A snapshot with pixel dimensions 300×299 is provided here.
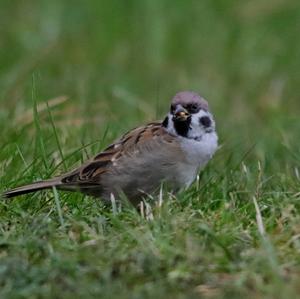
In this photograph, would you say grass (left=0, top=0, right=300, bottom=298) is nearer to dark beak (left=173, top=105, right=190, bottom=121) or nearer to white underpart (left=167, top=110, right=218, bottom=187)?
white underpart (left=167, top=110, right=218, bottom=187)

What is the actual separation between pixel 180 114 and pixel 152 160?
29cm

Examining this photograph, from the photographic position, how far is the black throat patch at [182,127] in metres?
6.37

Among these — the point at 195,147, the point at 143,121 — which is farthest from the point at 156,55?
the point at 195,147

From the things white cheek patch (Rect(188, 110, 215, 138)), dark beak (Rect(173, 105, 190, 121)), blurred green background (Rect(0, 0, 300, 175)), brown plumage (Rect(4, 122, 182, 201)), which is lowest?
blurred green background (Rect(0, 0, 300, 175))

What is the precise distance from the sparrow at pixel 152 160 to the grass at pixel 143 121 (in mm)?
92

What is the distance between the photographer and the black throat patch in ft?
20.9

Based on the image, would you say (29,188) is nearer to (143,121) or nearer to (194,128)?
(194,128)

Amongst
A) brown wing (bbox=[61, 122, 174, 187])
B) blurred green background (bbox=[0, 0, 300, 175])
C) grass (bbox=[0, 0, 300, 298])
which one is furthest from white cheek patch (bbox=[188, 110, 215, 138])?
blurred green background (bbox=[0, 0, 300, 175])

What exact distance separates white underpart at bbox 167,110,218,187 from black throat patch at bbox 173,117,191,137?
0.05 feet

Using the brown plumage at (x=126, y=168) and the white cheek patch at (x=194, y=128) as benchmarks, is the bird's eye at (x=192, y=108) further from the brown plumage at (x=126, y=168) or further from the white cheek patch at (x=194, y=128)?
the brown plumage at (x=126, y=168)

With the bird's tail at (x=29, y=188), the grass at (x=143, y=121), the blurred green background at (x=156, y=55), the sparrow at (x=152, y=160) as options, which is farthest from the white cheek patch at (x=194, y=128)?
the blurred green background at (x=156, y=55)

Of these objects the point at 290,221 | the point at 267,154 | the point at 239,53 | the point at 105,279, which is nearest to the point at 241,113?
the point at 239,53

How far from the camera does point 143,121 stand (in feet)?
29.2

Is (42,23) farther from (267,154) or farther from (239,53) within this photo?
(267,154)
